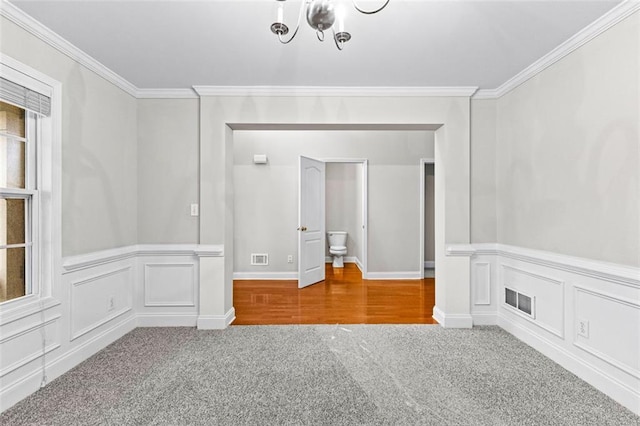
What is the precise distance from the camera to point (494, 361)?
253cm

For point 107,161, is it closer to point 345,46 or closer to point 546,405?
point 345,46

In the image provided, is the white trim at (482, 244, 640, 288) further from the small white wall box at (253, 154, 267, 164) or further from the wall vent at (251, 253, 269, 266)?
the small white wall box at (253, 154, 267, 164)

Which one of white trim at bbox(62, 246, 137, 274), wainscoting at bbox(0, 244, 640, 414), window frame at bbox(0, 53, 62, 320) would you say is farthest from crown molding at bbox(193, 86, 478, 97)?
white trim at bbox(62, 246, 137, 274)

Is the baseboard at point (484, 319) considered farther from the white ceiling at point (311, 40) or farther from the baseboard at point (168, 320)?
the baseboard at point (168, 320)

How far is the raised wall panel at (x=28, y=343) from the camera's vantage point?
1954 mm

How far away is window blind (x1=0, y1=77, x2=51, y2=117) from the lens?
196 cm

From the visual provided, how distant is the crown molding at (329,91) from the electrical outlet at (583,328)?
2.30 metres

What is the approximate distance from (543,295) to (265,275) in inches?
154

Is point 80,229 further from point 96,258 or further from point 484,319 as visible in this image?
point 484,319

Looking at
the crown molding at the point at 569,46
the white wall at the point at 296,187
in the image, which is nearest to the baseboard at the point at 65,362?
the white wall at the point at 296,187

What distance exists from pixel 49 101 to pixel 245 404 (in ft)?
8.40

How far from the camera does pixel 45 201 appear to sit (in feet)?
7.55

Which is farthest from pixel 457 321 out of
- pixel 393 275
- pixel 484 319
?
pixel 393 275

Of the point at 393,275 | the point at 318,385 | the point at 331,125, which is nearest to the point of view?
the point at 318,385
